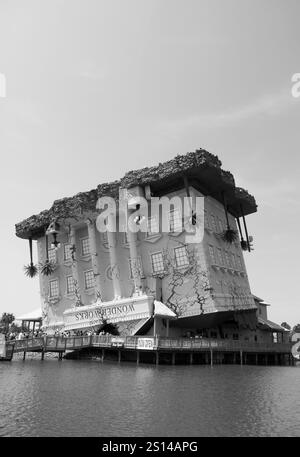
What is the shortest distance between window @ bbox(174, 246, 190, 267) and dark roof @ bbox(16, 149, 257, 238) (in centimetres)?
672

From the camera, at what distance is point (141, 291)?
141 feet

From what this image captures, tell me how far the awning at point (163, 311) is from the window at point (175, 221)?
7.65 m

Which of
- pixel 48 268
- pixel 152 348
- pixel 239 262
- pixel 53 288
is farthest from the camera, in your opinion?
pixel 53 288

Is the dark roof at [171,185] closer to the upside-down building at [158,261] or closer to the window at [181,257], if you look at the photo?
the upside-down building at [158,261]

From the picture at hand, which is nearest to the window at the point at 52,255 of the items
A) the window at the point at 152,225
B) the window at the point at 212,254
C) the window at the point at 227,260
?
the window at the point at 152,225

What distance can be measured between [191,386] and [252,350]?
2018cm

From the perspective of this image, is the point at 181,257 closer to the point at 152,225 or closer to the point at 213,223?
the point at 152,225

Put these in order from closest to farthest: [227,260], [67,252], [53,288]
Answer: [227,260] < [67,252] < [53,288]

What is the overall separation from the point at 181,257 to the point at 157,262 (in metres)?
3.10

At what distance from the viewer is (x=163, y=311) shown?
40.5 meters

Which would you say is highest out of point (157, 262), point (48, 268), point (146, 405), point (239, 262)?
point (239, 262)

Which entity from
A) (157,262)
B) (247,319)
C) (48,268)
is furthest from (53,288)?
(247,319)
